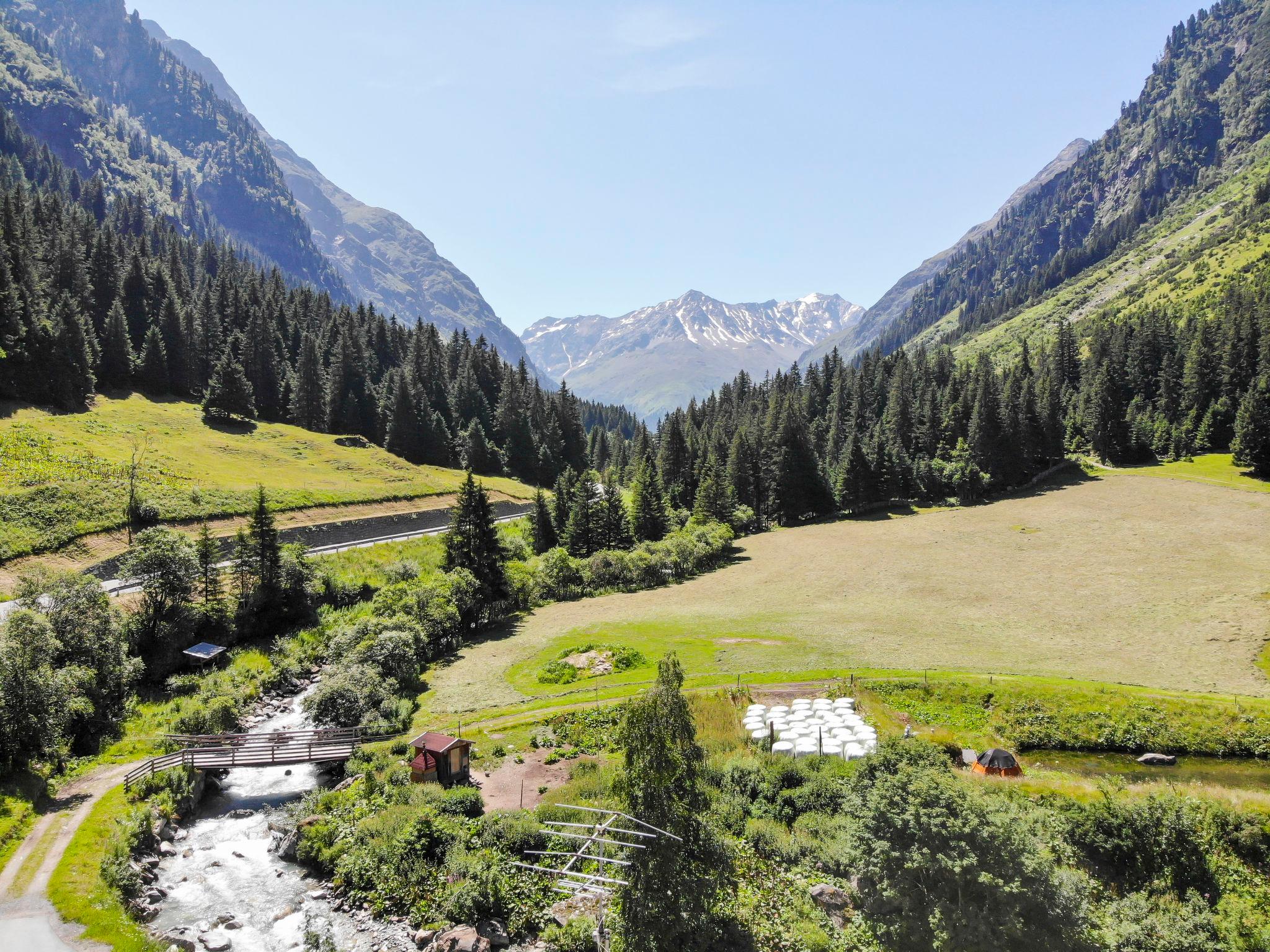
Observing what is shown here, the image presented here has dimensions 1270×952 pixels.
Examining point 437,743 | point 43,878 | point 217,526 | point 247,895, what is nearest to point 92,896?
point 43,878

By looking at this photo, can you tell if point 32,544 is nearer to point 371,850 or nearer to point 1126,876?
point 371,850

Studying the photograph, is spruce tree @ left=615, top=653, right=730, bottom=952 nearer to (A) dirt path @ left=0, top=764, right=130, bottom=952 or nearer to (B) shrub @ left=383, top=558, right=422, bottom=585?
(A) dirt path @ left=0, top=764, right=130, bottom=952

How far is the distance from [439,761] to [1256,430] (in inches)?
4629

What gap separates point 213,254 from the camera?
624 ft

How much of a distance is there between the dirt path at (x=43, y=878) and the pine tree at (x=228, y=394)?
9467 centimetres

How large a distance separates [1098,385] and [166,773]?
141 meters

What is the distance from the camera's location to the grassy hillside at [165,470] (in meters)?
56.8

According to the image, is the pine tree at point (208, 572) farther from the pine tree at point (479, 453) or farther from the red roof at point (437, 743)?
the pine tree at point (479, 453)

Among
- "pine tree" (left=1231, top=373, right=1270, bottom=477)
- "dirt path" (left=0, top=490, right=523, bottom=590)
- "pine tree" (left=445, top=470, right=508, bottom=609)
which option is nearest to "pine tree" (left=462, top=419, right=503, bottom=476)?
"dirt path" (left=0, top=490, right=523, bottom=590)

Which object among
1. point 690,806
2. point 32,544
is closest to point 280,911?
point 690,806

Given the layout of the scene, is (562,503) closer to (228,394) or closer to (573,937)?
Answer: (228,394)

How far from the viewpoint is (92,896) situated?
72.8 feet

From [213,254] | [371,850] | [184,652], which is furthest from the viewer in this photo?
[213,254]

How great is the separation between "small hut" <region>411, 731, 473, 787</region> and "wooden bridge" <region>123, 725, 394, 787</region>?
5.51m
